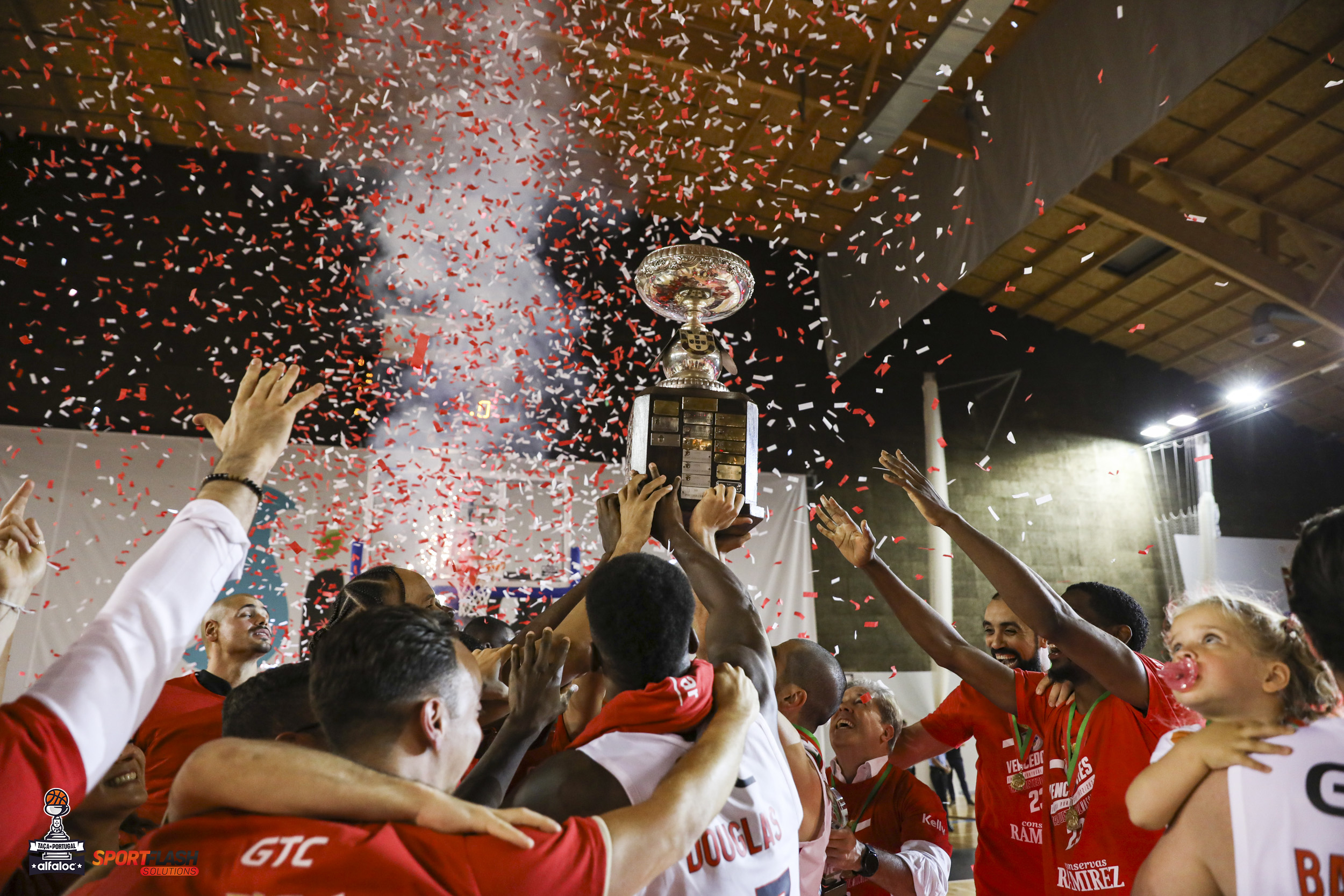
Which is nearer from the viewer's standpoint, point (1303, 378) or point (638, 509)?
point (638, 509)

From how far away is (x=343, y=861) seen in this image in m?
0.98

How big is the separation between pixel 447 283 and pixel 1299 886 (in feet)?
26.7

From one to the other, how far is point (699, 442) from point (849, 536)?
0.57 metres

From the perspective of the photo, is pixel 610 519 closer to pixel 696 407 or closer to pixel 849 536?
pixel 696 407

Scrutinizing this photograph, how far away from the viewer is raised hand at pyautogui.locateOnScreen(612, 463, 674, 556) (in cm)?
221

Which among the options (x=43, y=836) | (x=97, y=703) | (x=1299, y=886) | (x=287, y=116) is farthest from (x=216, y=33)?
(x=1299, y=886)

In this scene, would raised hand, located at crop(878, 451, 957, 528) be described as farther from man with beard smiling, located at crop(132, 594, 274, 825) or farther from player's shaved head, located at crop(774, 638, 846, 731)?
man with beard smiling, located at crop(132, 594, 274, 825)

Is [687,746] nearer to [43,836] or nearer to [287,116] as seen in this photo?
[43,836]

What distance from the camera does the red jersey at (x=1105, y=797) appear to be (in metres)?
2.19

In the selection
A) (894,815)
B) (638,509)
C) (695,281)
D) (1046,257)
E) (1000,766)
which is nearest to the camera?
(638,509)

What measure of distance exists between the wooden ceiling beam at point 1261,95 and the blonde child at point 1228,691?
7490 mm

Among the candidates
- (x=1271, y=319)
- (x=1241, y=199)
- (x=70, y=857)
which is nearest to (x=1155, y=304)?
(x=1271, y=319)

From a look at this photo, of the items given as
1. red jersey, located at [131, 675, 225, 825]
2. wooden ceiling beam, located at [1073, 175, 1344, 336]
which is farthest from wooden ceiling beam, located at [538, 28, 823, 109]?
red jersey, located at [131, 675, 225, 825]

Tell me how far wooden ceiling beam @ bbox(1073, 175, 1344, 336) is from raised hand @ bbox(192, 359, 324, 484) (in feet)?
27.5
